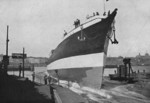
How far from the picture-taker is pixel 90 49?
2130 centimetres

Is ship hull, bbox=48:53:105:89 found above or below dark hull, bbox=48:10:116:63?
below

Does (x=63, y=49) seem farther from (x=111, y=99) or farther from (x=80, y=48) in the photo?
(x=111, y=99)

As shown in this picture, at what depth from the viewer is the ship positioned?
20.5m

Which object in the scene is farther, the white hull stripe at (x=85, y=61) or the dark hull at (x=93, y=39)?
the dark hull at (x=93, y=39)

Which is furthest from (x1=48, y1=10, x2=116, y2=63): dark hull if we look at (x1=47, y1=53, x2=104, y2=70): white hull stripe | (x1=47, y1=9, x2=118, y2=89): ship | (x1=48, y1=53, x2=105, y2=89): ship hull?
(x1=48, y1=53, x2=105, y2=89): ship hull

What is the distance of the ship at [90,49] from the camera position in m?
20.5

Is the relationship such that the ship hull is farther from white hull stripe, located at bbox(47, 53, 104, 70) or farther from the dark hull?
the dark hull

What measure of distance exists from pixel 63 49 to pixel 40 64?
487 ft

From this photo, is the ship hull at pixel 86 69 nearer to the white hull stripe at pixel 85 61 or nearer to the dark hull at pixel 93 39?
the white hull stripe at pixel 85 61

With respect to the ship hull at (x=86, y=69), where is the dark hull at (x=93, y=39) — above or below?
above

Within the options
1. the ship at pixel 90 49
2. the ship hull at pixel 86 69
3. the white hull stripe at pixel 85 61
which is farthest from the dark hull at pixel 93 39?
the ship hull at pixel 86 69

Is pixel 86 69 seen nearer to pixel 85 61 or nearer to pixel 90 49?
pixel 85 61

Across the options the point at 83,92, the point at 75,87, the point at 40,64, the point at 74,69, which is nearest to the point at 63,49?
the point at 74,69

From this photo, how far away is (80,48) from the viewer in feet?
73.0
